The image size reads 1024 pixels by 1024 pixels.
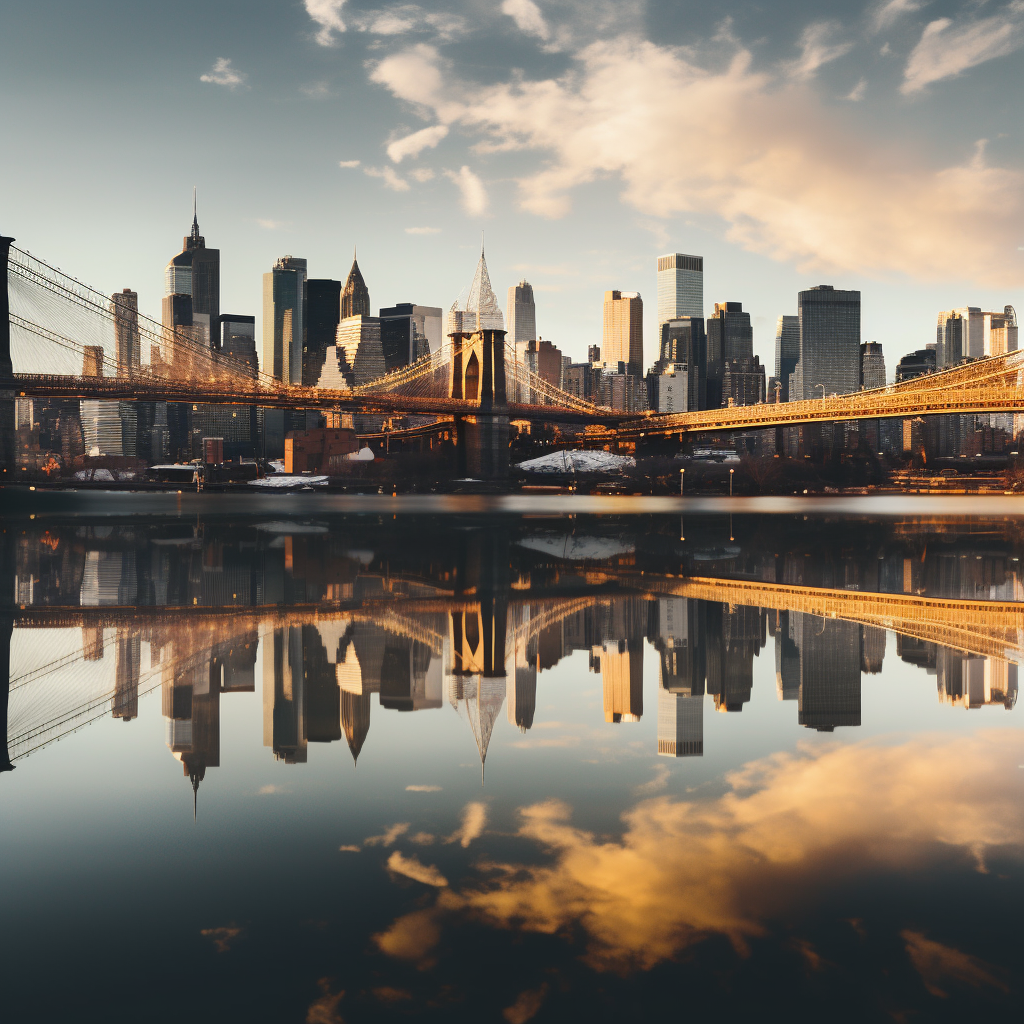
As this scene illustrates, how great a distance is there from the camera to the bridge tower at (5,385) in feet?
168

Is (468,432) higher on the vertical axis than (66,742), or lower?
higher

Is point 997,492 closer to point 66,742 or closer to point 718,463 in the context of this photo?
point 718,463

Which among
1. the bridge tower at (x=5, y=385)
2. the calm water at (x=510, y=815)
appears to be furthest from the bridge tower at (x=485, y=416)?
the calm water at (x=510, y=815)

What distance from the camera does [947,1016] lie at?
10.9ft

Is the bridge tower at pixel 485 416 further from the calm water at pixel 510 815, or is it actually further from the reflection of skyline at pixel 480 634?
the calm water at pixel 510 815

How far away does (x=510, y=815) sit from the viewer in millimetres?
5285

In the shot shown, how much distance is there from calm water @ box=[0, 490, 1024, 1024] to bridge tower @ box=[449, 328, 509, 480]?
248 feet

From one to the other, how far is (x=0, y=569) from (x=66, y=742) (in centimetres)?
1405

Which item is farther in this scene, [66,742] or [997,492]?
[997,492]

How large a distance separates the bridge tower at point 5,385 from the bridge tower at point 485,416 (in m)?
43.9

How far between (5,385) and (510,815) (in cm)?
5496

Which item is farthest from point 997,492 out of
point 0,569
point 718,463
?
point 0,569

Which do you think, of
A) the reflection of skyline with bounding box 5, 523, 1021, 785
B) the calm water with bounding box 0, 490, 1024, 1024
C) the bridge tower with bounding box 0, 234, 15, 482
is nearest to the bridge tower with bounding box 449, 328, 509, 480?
the bridge tower with bounding box 0, 234, 15, 482

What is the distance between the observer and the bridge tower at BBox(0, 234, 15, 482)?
51062 millimetres
